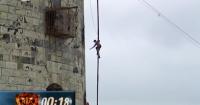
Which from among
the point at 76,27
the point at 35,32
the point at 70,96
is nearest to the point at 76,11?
the point at 76,27

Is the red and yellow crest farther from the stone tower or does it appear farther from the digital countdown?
the stone tower

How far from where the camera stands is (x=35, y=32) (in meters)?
19.2

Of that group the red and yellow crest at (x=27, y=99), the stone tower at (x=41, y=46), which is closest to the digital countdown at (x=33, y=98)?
the red and yellow crest at (x=27, y=99)

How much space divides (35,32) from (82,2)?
2300 mm

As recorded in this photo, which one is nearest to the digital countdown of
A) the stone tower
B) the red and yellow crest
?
the red and yellow crest

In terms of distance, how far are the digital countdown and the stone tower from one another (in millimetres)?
891

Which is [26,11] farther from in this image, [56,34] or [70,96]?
[70,96]

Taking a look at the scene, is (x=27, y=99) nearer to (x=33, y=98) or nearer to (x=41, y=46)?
(x=33, y=98)

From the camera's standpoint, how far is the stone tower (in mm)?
18625

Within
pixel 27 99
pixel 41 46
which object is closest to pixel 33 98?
pixel 27 99

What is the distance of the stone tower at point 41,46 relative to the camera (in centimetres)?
1862

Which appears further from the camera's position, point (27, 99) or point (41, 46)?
point (41, 46)

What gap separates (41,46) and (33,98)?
7.12 feet

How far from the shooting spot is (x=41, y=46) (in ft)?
63.4
